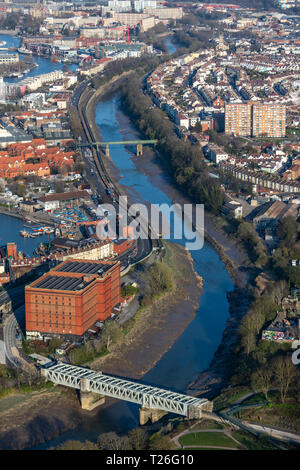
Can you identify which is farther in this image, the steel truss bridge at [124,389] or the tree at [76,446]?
the steel truss bridge at [124,389]

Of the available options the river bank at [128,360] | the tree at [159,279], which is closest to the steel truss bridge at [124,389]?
the river bank at [128,360]

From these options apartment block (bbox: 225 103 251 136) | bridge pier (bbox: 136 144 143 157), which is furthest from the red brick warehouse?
apartment block (bbox: 225 103 251 136)

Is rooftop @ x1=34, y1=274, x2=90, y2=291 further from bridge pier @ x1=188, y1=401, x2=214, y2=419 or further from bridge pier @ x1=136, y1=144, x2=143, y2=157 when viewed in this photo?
bridge pier @ x1=136, y1=144, x2=143, y2=157

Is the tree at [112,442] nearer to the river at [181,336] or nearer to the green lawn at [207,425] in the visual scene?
the river at [181,336]

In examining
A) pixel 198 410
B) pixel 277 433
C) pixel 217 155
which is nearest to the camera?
pixel 277 433

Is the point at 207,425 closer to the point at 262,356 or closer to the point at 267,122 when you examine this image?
the point at 262,356

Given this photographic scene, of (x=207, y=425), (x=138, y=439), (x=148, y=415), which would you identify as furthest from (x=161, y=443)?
(x=148, y=415)
